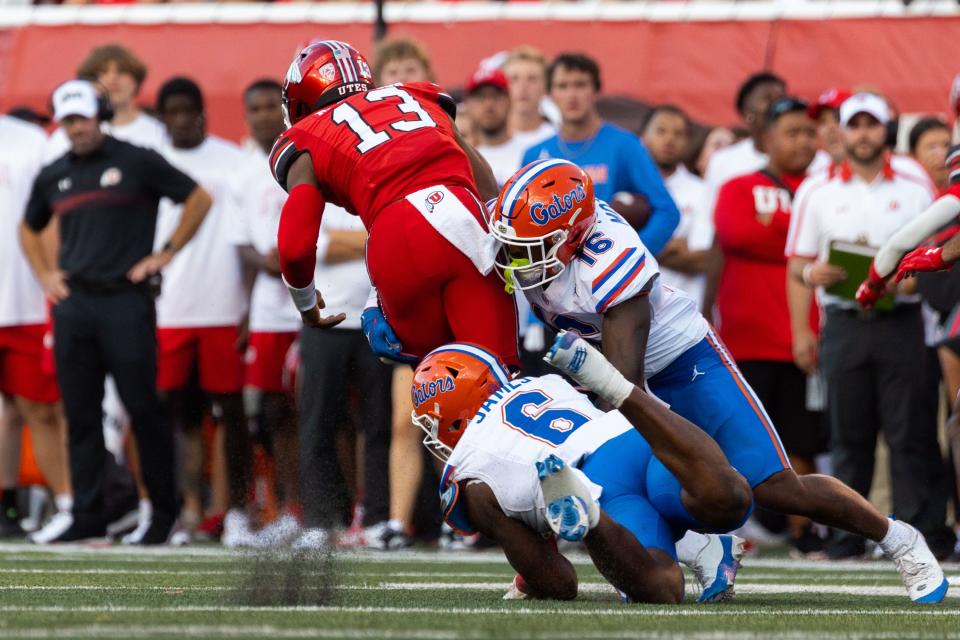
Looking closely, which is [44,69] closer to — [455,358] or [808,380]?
[808,380]

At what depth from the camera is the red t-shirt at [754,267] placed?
8258 mm

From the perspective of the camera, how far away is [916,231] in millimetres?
5809

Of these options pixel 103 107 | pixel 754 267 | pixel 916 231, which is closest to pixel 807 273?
pixel 754 267

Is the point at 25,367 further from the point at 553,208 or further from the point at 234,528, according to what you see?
the point at 553,208

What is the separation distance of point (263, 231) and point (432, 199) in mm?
3357

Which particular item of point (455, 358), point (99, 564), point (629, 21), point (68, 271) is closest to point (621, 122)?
point (629, 21)

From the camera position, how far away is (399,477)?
8062 mm

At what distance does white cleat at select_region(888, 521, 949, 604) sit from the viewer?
495 centimetres

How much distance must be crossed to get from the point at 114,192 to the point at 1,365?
1391mm

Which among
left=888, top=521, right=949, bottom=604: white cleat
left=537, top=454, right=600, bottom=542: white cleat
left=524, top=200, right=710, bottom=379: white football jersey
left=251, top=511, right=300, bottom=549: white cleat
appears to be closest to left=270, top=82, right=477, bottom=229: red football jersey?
left=524, top=200, right=710, bottom=379: white football jersey

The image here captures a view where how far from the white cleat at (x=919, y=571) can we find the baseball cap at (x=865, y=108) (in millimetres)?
3099

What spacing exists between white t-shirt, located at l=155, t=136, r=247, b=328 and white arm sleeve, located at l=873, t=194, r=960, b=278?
4123mm

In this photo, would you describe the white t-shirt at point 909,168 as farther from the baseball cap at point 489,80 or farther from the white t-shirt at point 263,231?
the white t-shirt at point 263,231

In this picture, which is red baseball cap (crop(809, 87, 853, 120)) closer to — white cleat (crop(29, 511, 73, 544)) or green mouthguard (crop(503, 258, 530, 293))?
green mouthguard (crop(503, 258, 530, 293))
